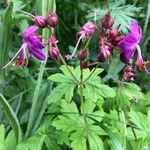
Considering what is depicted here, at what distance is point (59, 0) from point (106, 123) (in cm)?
74

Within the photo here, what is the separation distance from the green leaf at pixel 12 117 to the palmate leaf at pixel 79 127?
11 cm

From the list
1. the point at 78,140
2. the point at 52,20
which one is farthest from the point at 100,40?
the point at 78,140

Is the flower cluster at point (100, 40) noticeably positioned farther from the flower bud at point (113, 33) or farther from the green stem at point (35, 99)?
the green stem at point (35, 99)

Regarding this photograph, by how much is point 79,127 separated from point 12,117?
0.20m

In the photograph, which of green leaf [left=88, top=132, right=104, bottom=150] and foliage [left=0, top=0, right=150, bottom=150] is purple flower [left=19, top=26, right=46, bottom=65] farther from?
green leaf [left=88, top=132, right=104, bottom=150]

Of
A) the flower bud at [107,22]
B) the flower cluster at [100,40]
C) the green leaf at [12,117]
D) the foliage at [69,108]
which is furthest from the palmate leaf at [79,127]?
the flower bud at [107,22]

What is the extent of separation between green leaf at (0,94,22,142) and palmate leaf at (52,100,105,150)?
11 centimetres

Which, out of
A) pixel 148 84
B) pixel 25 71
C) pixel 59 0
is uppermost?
pixel 59 0

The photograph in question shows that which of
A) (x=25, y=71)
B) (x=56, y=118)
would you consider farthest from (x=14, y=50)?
(x=56, y=118)

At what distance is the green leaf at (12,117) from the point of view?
1327 mm

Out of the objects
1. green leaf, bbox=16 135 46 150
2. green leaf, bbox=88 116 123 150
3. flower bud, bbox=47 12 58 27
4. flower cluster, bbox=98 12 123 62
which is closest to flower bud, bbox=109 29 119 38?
flower cluster, bbox=98 12 123 62

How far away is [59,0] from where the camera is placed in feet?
6.61

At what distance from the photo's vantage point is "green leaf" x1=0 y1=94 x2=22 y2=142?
1327 mm

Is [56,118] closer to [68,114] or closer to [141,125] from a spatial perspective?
[68,114]
